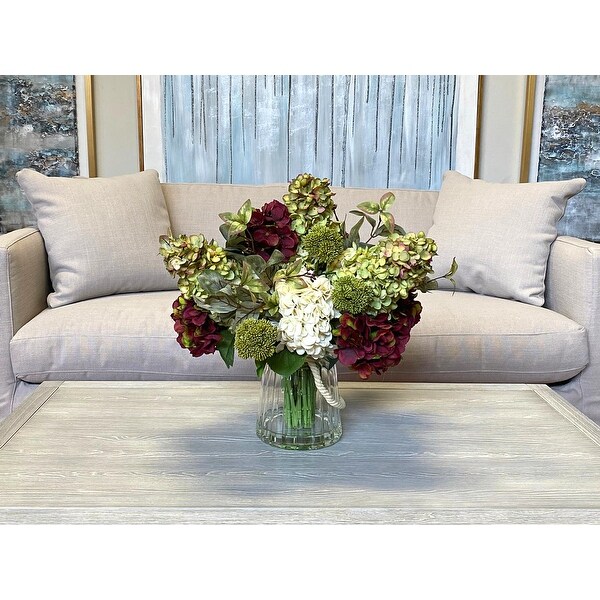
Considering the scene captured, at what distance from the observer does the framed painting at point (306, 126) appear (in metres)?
3.44

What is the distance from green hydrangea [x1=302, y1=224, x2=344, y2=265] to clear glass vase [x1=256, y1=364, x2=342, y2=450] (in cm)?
20

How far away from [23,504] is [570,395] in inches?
66.1

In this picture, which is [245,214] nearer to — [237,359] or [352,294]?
[352,294]

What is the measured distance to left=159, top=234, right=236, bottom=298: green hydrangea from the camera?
1.15 meters

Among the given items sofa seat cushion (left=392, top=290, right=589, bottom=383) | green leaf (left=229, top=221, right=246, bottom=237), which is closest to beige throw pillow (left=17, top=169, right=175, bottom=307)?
sofa seat cushion (left=392, top=290, right=589, bottom=383)

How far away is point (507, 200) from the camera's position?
2.35 meters

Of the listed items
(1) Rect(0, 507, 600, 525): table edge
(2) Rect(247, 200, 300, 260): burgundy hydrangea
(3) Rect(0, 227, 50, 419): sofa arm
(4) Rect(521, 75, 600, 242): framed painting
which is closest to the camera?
(1) Rect(0, 507, 600, 525): table edge

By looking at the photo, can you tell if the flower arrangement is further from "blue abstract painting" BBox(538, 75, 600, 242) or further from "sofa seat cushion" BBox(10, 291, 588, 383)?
"blue abstract painting" BBox(538, 75, 600, 242)

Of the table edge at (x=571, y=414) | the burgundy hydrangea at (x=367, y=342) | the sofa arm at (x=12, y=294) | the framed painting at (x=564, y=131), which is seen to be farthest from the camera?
the framed painting at (x=564, y=131)

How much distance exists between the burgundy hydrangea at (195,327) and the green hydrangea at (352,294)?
222 millimetres

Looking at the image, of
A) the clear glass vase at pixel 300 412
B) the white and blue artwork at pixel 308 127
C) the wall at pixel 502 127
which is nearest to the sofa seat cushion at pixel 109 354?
the clear glass vase at pixel 300 412

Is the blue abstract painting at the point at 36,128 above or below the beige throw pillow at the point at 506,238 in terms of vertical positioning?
above

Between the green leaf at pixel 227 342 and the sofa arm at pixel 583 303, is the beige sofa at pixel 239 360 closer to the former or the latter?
the sofa arm at pixel 583 303
